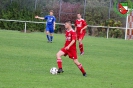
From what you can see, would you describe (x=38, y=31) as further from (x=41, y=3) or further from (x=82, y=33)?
(x=82, y=33)

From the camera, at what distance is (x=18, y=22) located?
1695 inches

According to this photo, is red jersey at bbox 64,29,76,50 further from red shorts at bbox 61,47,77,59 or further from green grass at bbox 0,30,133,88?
green grass at bbox 0,30,133,88

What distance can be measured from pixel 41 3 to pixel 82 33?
81.3 feet

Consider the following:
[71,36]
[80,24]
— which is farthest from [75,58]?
[80,24]

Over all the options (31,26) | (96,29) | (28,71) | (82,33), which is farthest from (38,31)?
(28,71)

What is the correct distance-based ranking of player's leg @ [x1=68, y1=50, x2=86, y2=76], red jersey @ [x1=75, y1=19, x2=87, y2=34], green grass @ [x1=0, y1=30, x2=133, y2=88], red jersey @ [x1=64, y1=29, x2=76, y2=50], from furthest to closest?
1. red jersey @ [x1=75, y1=19, x2=87, y2=34]
2. red jersey @ [x1=64, y1=29, x2=76, y2=50]
3. player's leg @ [x1=68, y1=50, x2=86, y2=76]
4. green grass @ [x1=0, y1=30, x2=133, y2=88]

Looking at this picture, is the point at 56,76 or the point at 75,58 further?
the point at 75,58

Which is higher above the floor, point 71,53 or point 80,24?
point 80,24

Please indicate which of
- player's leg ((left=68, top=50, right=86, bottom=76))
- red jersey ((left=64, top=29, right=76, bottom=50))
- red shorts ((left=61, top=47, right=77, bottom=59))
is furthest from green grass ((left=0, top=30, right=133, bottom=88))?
red jersey ((left=64, top=29, right=76, bottom=50))

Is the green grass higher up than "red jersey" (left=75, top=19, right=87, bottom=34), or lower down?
lower down

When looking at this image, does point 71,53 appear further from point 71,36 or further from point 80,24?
point 80,24

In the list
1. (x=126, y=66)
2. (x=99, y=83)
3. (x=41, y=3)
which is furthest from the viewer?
(x=41, y=3)

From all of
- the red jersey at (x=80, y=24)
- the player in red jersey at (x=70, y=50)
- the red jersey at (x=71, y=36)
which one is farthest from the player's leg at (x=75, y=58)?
the red jersey at (x=80, y=24)

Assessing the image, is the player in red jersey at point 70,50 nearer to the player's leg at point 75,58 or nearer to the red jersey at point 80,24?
the player's leg at point 75,58
